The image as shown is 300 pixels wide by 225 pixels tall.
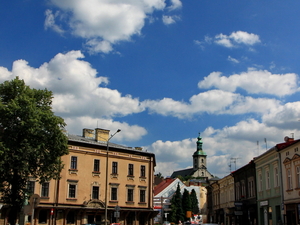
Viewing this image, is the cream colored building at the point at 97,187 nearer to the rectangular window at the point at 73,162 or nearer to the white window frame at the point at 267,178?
the rectangular window at the point at 73,162

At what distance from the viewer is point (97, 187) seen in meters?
43.7

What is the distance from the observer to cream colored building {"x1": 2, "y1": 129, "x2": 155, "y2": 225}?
39688 millimetres

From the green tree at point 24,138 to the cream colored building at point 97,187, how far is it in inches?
372

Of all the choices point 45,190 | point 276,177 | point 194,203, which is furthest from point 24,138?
point 194,203

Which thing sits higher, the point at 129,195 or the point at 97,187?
the point at 97,187

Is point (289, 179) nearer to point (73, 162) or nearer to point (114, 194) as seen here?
point (114, 194)

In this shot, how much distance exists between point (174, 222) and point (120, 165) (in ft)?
115

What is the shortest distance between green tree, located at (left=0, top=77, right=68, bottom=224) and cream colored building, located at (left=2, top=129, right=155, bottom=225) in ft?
31.0

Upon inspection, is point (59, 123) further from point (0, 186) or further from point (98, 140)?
point (98, 140)

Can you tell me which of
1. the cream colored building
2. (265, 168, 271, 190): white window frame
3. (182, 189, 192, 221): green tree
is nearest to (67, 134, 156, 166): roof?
the cream colored building

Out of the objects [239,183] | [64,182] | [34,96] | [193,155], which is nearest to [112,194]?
[64,182]

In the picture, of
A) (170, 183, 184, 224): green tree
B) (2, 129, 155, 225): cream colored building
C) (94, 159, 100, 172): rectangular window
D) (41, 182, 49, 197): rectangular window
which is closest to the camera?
(41, 182, 49, 197): rectangular window

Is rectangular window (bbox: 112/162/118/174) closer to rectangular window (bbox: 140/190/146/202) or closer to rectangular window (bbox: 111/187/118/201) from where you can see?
rectangular window (bbox: 111/187/118/201)

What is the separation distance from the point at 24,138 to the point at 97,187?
56.0 ft
